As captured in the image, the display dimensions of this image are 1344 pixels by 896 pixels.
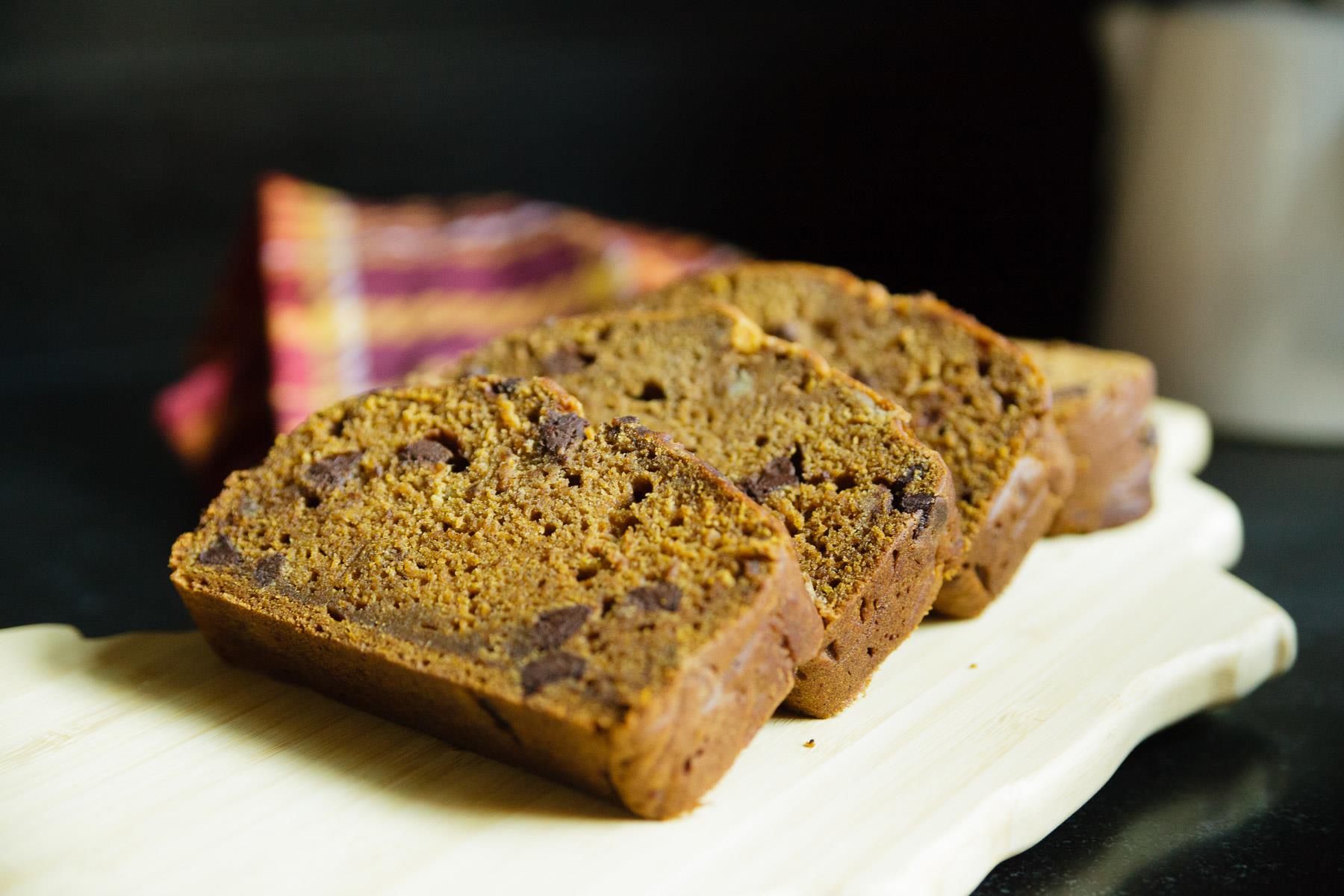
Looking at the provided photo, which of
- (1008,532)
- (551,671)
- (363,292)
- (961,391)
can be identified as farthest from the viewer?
(363,292)

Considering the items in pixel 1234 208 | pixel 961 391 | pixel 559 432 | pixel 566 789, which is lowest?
pixel 566 789

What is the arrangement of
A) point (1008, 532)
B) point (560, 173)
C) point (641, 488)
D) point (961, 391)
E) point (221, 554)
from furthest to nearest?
point (560, 173)
point (961, 391)
point (1008, 532)
point (221, 554)
point (641, 488)

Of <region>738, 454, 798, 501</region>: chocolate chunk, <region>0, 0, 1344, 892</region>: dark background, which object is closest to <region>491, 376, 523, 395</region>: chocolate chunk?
<region>738, 454, 798, 501</region>: chocolate chunk

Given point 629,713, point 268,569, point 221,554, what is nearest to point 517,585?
point 629,713

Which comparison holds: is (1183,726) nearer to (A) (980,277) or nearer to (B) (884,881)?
(B) (884,881)

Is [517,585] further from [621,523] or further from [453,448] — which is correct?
[453,448]

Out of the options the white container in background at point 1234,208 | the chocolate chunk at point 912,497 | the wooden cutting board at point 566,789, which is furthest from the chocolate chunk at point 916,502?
the white container in background at point 1234,208

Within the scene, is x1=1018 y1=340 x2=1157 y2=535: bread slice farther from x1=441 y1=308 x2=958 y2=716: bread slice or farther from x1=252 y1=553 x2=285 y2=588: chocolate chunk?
x1=252 y1=553 x2=285 y2=588: chocolate chunk
